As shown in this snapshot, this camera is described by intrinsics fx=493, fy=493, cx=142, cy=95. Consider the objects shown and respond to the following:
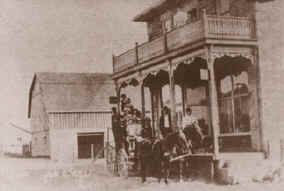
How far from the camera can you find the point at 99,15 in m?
14.9

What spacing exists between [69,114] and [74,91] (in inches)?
115

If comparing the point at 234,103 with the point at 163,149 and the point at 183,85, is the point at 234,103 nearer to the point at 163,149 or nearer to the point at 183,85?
the point at 163,149

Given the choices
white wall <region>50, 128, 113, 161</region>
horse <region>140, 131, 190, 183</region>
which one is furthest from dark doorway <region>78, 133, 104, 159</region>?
horse <region>140, 131, 190, 183</region>

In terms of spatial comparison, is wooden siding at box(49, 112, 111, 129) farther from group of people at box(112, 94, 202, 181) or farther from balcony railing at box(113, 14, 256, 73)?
balcony railing at box(113, 14, 256, 73)

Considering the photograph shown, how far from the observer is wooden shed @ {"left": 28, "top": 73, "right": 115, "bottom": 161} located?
28.9m

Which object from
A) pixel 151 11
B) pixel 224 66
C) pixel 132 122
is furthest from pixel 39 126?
pixel 224 66

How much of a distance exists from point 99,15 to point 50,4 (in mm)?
2907

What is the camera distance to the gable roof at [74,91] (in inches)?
1215

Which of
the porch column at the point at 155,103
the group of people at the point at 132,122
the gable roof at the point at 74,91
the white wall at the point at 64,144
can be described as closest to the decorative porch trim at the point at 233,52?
the group of people at the point at 132,122

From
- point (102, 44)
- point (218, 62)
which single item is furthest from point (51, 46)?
point (218, 62)

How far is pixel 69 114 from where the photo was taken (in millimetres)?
29891

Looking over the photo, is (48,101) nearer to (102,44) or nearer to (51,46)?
(102,44)

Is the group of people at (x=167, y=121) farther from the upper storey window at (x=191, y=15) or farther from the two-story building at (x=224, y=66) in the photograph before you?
the upper storey window at (x=191, y=15)

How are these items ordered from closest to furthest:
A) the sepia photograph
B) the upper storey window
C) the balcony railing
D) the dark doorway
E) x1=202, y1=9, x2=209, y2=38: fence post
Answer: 1. the sepia photograph
2. x1=202, y1=9, x2=209, y2=38: fence post
3. the balcony railing
4. the upper storey window
5. the dark doorway
